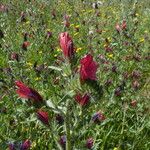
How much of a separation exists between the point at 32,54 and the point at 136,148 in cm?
259

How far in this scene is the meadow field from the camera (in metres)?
1.81

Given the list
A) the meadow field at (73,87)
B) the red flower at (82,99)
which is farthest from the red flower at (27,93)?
the red flower at (82,99)

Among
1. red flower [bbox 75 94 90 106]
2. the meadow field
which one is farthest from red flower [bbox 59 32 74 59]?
red flower [bbox 75 94 90 106]

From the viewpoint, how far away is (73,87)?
1.74 metres

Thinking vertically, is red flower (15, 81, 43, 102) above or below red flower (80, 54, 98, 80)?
below

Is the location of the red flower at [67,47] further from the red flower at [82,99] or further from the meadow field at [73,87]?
the red flower at [82,99]

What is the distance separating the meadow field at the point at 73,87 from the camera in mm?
1814

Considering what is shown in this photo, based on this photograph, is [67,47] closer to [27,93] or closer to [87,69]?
[87,69]

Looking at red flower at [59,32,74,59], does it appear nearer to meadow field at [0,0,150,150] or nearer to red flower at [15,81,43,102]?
meadow field at [0,0,150,150]

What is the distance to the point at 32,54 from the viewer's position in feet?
19.3

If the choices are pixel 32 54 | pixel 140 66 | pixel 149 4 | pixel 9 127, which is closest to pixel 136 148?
pixel 9 127

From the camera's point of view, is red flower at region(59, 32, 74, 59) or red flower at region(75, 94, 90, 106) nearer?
red flower at region(59, 32, 74, 59)

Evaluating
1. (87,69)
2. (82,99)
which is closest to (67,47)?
(87,69)

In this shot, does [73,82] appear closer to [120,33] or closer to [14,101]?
[14,101]
